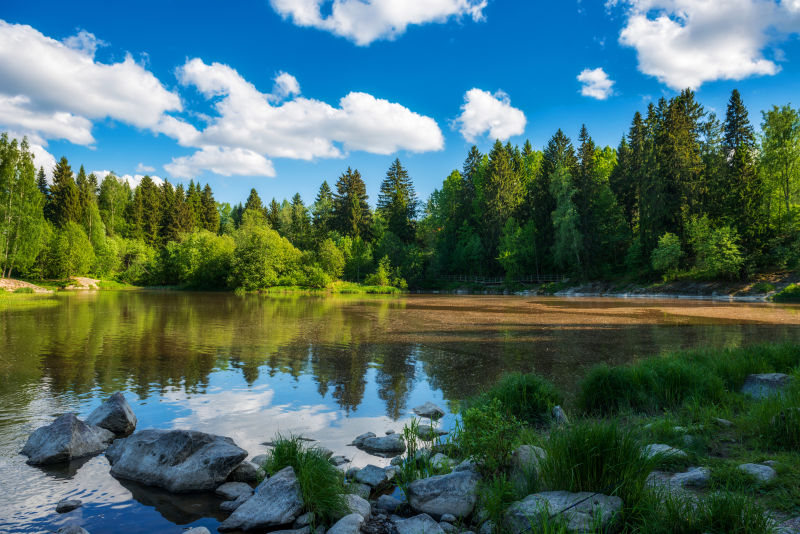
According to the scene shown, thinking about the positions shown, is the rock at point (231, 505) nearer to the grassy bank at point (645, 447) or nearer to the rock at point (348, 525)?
the rock at point (348, 525)

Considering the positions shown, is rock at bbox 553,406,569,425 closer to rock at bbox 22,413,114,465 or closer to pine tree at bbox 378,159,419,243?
rock at bbox 22,413,114,465

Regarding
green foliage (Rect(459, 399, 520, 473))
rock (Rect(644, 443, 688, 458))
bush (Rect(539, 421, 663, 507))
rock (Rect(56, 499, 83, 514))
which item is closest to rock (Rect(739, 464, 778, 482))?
rock (Rect(644, 443, 688, 458))

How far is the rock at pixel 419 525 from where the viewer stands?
3.99 metres

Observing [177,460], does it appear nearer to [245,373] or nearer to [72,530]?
[72,530]

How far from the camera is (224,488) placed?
5137 mm

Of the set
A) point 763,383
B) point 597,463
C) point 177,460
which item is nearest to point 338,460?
point 177,460

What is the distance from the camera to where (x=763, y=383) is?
7.96 meters

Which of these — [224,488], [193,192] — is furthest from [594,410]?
[193,192]

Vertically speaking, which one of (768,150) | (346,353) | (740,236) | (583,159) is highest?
(583,159)

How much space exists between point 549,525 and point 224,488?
367 cm

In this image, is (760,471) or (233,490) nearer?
(760,471)

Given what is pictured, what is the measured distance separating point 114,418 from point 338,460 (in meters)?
3.75

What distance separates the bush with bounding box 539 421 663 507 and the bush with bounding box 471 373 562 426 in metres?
2.98

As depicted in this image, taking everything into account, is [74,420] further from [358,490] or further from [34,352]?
[34,352]
